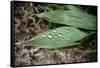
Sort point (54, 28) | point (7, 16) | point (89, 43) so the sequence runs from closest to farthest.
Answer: point (7, 16)
point (54, 28)
point (89, 43)

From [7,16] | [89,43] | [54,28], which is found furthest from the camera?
[89,43]

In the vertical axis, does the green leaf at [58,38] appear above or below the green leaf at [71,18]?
below

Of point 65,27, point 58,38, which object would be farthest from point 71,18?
point 58,38

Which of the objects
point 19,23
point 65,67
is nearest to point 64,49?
point 65,67

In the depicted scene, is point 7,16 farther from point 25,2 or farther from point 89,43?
point 89,43

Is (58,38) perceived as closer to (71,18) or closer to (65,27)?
(65,27)
